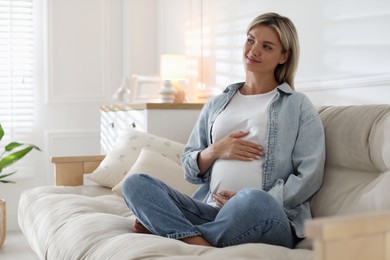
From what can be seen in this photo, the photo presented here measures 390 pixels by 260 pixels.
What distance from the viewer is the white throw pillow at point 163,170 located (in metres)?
2.95

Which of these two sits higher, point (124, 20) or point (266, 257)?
point (124, 20)

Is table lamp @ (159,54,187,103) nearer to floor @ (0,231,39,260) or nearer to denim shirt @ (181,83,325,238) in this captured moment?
floor @ (0,231,39,260)

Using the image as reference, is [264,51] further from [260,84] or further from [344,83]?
[344,83]

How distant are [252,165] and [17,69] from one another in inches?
132

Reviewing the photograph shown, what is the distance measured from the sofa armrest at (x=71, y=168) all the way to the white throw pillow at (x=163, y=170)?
18.5 inches

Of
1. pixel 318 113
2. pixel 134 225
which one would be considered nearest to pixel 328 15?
pixel 318 113

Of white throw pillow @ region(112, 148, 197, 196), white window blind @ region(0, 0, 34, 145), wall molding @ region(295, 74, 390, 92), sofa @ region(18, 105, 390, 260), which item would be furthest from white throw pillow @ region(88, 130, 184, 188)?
white window blind @ region(0, 0, 34, 145)

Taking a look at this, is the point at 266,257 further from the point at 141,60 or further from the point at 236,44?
the point at 141,60

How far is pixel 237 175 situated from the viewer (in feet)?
7.14

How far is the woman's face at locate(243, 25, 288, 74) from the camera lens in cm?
228

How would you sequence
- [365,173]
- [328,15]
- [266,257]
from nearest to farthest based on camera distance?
[266,257]
[365,173]
[328,15]

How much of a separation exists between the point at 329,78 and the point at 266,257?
151cm

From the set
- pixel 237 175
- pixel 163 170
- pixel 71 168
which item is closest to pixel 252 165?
pixel 237 175

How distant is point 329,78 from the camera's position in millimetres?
3043
